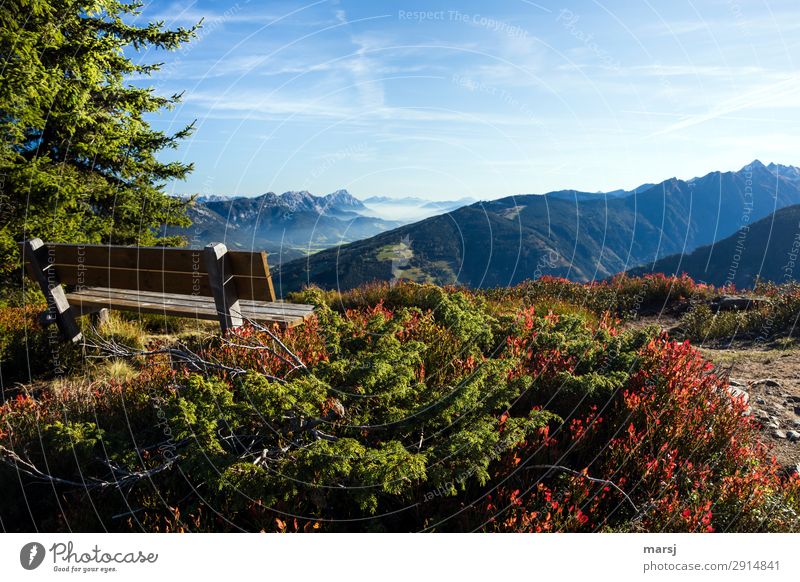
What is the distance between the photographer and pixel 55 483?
359cm

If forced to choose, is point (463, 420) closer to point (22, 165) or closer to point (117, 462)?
point (117, 462)

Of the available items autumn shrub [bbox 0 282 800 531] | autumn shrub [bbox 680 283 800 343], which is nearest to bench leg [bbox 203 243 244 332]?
autumn shrub [bbox 0 282 800 531]

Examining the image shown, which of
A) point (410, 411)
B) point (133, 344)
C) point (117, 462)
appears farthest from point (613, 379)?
point (133, 344)

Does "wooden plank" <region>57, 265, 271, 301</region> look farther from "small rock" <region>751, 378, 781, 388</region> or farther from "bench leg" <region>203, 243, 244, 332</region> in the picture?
"small rock" <region>751, 378, 781, 388</region>

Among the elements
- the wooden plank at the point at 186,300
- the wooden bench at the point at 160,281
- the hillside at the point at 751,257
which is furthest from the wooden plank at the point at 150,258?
the hillside at the point at 751,257

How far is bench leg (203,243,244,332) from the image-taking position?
495 cm

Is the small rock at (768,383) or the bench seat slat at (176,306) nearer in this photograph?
the small rock at (768,383)

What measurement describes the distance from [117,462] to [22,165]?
31.8ft

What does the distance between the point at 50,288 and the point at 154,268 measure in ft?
6.02

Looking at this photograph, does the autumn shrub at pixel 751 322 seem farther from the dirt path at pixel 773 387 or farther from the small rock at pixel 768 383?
the small rock at pixel 768 383

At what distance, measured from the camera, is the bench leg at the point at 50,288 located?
20.1ft

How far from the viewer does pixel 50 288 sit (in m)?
6.29

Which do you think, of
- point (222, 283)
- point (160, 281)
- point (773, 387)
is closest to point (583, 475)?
point (222, 283)

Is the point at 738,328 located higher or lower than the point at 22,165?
lower
